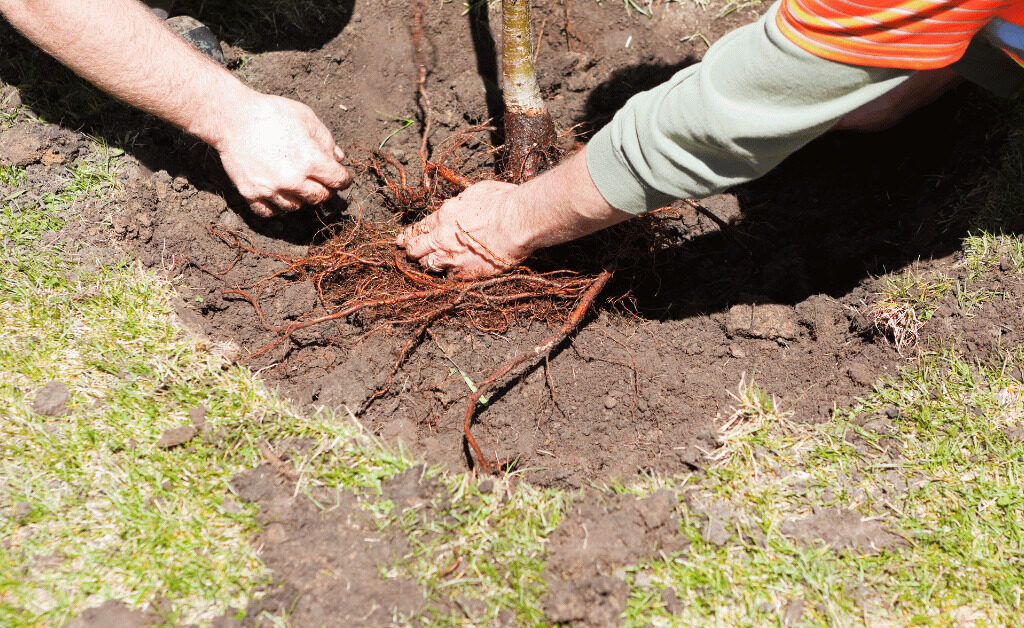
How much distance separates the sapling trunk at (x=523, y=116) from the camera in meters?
2.18

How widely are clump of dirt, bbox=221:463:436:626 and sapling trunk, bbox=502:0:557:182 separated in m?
1.13

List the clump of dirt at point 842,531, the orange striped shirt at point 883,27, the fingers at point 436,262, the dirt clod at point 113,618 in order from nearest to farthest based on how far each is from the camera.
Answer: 1. the orange striped shirt at point 883,27
2. the dirt clod at point 113,618
3. the clump of dirt at point 842,531
4. the fingers at point 436,262

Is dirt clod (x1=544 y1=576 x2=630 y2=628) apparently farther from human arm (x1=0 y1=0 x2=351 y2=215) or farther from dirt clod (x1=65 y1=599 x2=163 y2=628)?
human arm (x1=0 y1=0 x2=351 y2=215)

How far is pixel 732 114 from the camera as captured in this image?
1.33m

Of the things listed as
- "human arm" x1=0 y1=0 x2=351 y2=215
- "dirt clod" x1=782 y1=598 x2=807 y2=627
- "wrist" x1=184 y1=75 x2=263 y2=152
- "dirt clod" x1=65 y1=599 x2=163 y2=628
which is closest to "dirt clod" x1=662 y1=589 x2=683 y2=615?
"dirt clod" x1=782 y1=598 x2=807 y2=627

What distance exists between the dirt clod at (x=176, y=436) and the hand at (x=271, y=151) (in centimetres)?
71

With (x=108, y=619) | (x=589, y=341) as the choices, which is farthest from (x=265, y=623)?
(x=589, y=341)

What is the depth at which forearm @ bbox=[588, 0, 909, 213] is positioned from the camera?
1281 millimetres

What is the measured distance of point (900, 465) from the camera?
171 cm

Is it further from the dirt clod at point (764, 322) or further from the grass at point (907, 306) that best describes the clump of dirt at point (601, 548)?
the grass at point (907, 306)

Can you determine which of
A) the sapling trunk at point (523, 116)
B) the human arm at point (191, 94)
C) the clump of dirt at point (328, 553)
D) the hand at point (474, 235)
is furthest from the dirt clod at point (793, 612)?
the human arm at point (191, 94)

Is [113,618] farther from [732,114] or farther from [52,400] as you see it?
[732,114]

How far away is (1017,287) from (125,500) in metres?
2.41

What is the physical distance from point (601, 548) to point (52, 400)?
4.79ft
